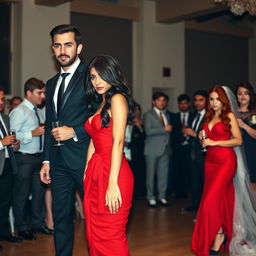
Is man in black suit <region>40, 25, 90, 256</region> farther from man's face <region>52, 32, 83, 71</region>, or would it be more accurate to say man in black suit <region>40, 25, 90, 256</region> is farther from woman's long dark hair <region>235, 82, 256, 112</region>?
woman's long dark hair <region>235, 82, 256, 112</region>

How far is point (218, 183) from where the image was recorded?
14.8 feet

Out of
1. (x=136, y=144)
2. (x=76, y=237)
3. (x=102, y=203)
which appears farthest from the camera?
(x=136, y=144)

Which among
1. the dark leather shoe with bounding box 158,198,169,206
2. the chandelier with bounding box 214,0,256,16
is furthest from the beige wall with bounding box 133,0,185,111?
the chandelier with bounding box 214,0,256,16

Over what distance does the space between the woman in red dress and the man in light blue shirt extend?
90.3 inches

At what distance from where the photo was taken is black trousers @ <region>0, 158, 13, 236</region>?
16.3 ft

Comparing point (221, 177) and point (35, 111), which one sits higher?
point (35, 111)

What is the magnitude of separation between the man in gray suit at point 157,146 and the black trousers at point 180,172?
610 mm

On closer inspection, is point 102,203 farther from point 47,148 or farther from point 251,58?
point 251,58

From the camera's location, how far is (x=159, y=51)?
10.0 meters

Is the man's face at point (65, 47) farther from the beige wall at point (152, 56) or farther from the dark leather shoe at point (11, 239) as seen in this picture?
the beige wall at point (152, 56)

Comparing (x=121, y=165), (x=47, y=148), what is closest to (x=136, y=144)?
(x=47, y=148)

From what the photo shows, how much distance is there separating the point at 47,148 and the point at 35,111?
78.1 inches

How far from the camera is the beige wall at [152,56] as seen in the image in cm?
982

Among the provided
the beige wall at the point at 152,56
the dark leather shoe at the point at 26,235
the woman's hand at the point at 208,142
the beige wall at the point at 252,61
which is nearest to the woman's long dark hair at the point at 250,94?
the woman's hand at the point at 208,142
